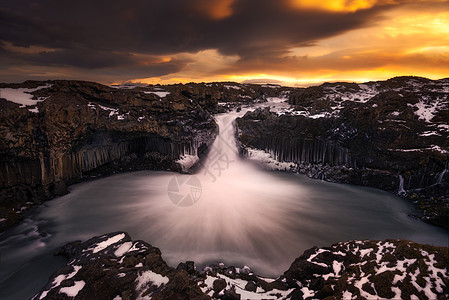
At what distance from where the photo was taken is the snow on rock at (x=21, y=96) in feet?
48.2

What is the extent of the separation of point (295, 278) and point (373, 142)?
15087 millimetres

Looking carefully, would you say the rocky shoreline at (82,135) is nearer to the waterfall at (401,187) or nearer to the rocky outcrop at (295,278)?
the rocky outcrop at (295,278)

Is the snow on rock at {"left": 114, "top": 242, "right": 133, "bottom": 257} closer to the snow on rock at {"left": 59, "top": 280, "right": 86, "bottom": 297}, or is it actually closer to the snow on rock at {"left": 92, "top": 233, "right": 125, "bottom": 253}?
the snow on rock at {"left": 92, "top": 233, "right": 125, "bottom": 253}

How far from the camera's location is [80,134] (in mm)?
16016

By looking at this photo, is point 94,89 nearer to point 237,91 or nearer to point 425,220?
point 425,220

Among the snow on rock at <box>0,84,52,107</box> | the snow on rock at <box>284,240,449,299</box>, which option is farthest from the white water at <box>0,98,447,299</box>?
the snow on rock at <box>0,84,52,107</box>

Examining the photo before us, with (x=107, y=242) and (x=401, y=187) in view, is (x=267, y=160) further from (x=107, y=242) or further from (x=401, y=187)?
(x=107, y=242)

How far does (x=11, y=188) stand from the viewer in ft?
44.8

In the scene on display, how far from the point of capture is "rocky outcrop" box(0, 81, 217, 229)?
44.0 feet

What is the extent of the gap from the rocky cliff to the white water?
128 centimetres

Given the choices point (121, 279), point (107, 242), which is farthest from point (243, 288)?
point (107, 242)

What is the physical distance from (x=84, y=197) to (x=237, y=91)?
36920 mm

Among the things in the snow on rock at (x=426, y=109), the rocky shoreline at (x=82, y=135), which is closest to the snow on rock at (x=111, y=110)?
the rocky shoreline at (x=82, y=135)

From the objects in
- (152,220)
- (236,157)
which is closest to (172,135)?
(236,157)
